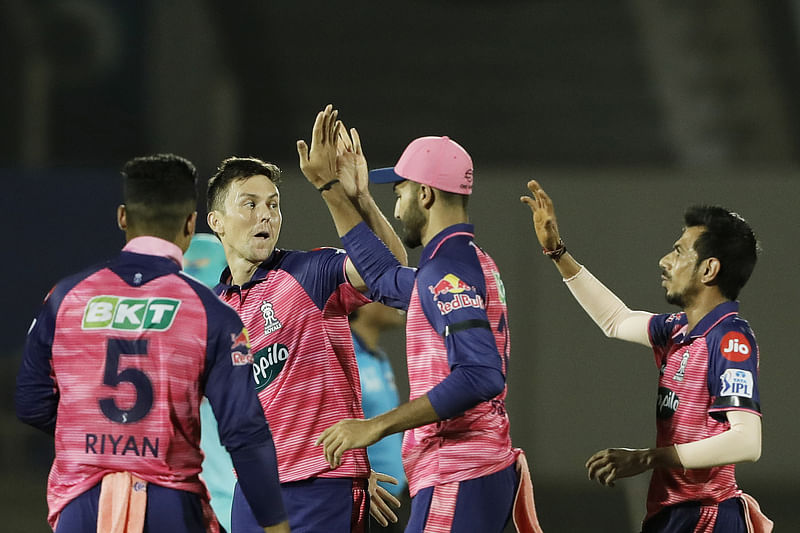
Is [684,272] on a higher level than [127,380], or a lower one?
higher

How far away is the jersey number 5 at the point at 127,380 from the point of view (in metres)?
3.50

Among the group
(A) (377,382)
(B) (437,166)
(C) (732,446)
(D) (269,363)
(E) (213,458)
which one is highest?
(B) (437,166)

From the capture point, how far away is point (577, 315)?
10.6m

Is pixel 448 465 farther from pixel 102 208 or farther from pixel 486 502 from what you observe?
pixel 102 208

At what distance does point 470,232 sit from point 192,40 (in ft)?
29.5

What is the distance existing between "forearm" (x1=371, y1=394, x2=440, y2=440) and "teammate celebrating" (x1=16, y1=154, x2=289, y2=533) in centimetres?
39

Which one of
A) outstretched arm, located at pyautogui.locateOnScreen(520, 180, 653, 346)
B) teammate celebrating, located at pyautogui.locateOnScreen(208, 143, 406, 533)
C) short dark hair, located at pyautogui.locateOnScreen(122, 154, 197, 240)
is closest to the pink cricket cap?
teammate celebrating, located at pyautogui.locateOnScreen(208, 143, 406, 533)

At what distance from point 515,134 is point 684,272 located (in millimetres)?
9339

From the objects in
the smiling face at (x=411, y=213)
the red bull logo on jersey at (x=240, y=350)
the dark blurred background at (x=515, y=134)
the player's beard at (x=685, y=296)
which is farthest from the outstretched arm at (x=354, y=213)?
the dark blurred background at (x=515, y=134)

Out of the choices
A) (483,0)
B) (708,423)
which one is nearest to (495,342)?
(708,423)

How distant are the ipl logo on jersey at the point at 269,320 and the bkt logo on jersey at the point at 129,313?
3.36 ft

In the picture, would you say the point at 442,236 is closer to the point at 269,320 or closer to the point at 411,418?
the point at 411,418

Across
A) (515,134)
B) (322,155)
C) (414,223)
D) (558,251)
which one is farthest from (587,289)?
(515,134)

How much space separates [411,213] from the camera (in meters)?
4.22
